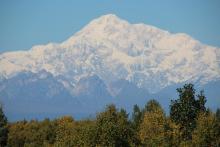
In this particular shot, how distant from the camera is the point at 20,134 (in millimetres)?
168500

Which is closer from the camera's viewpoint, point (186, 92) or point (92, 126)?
point (92, 126)

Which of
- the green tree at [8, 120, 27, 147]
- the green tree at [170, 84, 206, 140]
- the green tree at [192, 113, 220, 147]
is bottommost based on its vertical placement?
the green tree at [192, 113, 220, 147]

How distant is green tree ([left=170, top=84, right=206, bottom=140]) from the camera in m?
121

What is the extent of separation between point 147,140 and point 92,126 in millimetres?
8987

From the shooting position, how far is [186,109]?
4815 inches

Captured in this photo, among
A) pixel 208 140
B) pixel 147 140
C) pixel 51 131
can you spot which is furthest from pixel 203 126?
pixel 51 131

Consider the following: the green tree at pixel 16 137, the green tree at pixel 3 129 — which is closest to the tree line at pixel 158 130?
the green tree at pixel 3 129

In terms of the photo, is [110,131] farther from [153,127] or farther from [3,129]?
[3,129]

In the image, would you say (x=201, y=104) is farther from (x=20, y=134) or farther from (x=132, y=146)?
(x=20, y=134)

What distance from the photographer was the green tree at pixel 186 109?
121456 mm

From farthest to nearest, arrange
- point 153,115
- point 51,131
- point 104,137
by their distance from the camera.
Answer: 1. point 51,131
2. point 153,115
3. point 104,137

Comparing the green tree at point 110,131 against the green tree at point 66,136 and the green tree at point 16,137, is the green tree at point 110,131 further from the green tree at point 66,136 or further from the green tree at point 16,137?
the green tree at point 16,137

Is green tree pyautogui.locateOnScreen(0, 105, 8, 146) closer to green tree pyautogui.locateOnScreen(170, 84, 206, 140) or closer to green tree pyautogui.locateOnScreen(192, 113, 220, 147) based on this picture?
green tree pyautogui.locateOnScreen(170, 84, 206, 140)

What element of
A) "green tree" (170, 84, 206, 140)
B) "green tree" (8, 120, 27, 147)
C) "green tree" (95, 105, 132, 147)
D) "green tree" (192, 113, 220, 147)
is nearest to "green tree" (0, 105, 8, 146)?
"green tree" (8, 120, 27, 147)
